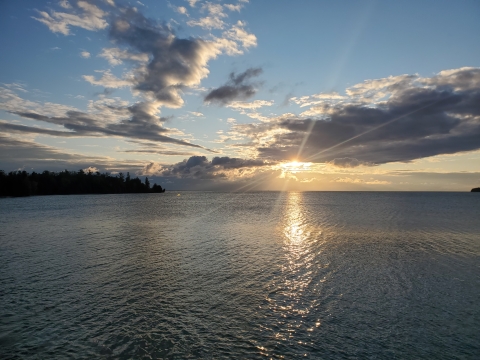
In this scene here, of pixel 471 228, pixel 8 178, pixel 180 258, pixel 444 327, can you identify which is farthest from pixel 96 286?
pixel 8 178

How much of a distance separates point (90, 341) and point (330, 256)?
73.5 ft

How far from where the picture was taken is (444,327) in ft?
49.2

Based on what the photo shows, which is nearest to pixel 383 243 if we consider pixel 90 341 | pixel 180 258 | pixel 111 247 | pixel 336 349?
pixel 180 258

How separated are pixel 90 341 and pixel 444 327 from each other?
15900 mm

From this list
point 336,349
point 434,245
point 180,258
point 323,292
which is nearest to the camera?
point 336,349

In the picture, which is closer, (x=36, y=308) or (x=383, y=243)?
(x=36, y=308)

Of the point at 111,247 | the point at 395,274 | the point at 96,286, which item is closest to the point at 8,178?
the point at 111,247

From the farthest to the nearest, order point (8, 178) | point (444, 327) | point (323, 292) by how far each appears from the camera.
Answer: point (8, 178), point (323, 292), point (444, 327)

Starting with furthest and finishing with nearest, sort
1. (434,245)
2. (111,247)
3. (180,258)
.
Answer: (434,245) < (111,247) < (180,258)

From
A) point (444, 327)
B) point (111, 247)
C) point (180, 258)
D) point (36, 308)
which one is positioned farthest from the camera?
point (111, 247)

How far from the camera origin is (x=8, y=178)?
170625 millimetres

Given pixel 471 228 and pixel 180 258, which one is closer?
pixel 180 258

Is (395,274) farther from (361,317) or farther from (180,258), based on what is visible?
(180,258)

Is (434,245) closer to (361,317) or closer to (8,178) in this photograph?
(361,317)
